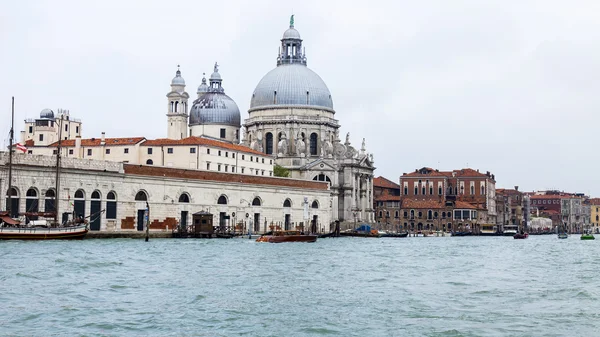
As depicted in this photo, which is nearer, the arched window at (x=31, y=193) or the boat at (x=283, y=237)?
the arched window at (x=31, y=193)

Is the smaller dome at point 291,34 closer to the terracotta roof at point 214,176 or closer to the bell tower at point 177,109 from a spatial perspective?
the bell tower at point 177,109

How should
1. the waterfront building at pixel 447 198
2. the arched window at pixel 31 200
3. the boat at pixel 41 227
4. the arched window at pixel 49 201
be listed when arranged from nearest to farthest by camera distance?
the boat at pixel 41 227 < the arched window at pixel 31 200 < the arched window at pixel 49 201 < the waterfront building at pixel 447 198

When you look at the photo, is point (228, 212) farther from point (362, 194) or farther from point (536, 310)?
point (536, 310)

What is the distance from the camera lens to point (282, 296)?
24.6 metres

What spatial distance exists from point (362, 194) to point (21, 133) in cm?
3252

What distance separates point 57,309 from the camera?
69.9ft

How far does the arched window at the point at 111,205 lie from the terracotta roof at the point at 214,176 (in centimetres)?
183

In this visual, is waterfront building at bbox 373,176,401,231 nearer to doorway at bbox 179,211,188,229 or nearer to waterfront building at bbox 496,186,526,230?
waterfront building at bbox 496,186,526,230

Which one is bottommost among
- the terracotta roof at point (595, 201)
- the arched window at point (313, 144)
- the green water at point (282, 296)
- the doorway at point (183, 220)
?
the green water at point (282, 296)

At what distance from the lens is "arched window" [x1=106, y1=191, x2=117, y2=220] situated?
57031 mm

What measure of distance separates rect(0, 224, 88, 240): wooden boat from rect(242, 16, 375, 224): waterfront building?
41.8m

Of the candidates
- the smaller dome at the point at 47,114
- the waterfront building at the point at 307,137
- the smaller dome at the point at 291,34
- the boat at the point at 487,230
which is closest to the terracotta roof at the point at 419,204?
the boat at the point at 487,230

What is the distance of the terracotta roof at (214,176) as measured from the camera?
196ft

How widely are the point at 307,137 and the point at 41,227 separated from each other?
155ft
